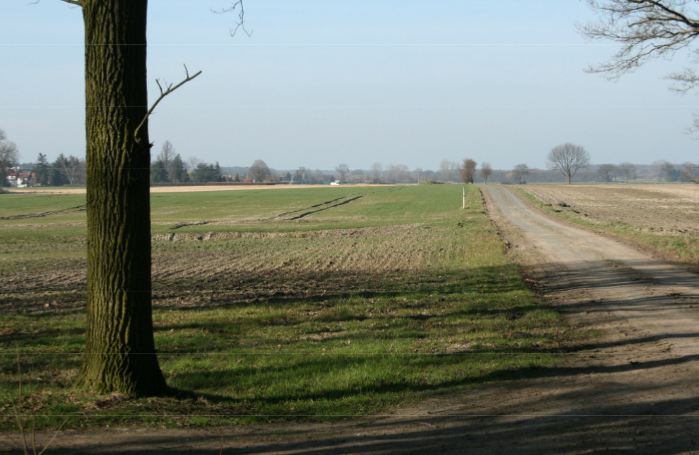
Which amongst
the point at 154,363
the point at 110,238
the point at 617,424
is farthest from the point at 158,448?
the point at 617,424

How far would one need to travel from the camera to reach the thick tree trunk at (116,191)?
5.36m

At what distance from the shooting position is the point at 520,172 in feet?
559

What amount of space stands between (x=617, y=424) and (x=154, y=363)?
179 inches

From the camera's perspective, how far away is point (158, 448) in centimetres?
444

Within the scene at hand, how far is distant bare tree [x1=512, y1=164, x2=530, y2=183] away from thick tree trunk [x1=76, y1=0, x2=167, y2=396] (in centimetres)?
17461

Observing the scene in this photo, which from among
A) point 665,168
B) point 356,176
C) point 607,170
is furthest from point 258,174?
point 607,170

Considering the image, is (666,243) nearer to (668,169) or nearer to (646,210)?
(646,210)

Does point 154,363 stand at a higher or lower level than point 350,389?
higher

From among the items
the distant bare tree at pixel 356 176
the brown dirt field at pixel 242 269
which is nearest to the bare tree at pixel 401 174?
the distant bare tree at pixel 356 176

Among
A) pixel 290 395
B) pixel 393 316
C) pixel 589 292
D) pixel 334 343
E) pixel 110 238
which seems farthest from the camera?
pixel 589 292

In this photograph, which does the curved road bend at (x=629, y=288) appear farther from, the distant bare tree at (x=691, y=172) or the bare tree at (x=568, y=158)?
the bare tree at (x=568, y=158)

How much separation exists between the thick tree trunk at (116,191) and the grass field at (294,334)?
405 mm

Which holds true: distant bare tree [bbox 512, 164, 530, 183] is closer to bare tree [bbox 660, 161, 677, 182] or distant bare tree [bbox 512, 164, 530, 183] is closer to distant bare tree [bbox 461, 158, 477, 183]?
distant bare tree [bbox 461, 158, 477, 183]

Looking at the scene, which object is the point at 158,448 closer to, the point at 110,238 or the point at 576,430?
the point at 110,238
